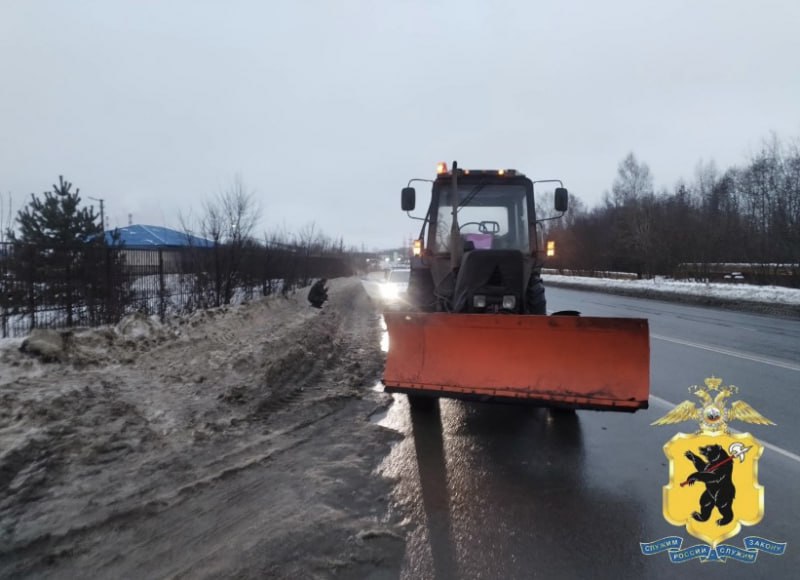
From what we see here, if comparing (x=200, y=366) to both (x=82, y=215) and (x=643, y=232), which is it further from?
(x=643, y=232)

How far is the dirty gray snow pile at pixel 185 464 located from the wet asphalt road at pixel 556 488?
12.8 inches

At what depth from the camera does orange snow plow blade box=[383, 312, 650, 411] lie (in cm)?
434

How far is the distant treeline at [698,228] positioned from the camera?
26.0 m

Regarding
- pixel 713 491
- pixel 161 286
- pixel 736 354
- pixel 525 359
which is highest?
pixel 161 286

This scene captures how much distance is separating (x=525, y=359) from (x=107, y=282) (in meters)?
8.94

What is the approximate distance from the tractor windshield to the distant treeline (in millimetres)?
12433

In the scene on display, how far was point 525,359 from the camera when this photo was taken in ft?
15.0

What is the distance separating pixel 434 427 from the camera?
5.22 metres

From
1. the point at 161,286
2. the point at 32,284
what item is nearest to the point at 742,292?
the point at 161,286

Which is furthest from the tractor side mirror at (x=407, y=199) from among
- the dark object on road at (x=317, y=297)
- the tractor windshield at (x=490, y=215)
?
the dark object on road at (x=317, y=297)

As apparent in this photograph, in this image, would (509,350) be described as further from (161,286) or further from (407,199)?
(161,286)

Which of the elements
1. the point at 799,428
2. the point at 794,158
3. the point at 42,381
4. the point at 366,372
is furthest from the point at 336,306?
the point at 794,158

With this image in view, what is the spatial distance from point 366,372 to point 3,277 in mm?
6287

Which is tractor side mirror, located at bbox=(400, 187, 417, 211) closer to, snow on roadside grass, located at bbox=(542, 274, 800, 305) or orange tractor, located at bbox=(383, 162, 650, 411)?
orange tractor, located at bbox=(383, 162, 650, 411)
